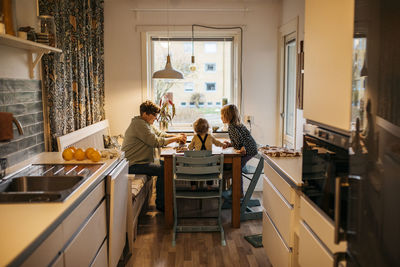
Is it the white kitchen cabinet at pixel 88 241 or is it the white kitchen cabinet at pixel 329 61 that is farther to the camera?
the white kitchen cabinet at pixel 88 241

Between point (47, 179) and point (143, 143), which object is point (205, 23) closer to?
point (143, 143)

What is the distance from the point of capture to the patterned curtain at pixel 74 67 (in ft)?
10.9

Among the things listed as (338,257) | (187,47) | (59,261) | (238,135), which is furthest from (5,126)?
(187,47)

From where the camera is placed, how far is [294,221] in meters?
2.32

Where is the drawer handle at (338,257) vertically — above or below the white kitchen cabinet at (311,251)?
above

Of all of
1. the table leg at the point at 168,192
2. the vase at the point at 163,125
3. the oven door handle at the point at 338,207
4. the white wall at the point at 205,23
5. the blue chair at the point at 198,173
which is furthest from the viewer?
the vase at the point at 163,125

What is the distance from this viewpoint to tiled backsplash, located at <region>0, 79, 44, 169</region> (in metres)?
2.58

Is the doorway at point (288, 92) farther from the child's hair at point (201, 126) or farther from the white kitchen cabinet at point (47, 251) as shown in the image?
the white kitchen cabinet at point (47, 251)

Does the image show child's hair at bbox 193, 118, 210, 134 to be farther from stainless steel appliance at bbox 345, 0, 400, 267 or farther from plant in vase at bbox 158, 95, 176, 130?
stainless steel appliance at bbox 345, 0, 400, 267

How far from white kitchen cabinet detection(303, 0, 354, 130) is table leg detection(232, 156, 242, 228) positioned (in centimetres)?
189

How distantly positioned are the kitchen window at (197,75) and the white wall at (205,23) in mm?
152

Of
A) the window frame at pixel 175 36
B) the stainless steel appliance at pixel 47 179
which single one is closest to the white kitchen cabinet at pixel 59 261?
the stainless steel appliance at pixel 47 179

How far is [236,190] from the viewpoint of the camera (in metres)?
3.95

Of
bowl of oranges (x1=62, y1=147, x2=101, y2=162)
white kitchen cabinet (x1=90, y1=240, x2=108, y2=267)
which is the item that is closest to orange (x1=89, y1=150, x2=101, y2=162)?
bowl of oranges (x1=62, y1=147, x2=101, y2=162)
